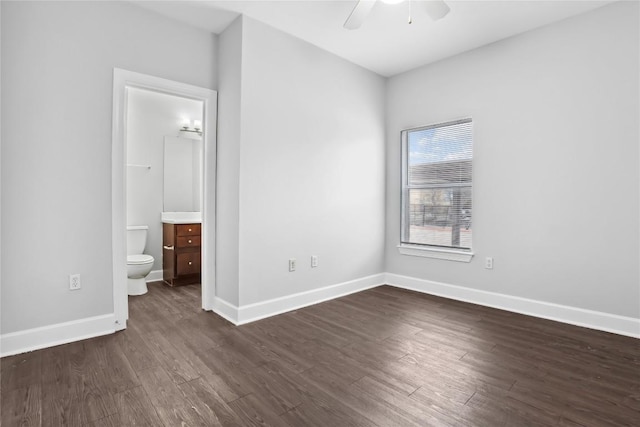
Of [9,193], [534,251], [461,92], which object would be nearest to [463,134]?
[461,92]

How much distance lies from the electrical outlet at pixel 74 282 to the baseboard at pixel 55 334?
0.82 ft

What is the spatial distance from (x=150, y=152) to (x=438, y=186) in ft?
12.6

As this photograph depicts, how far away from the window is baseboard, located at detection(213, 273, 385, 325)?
1025mm

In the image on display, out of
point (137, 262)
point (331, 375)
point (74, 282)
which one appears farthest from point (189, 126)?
point (331, 375)

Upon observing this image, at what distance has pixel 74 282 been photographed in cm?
247

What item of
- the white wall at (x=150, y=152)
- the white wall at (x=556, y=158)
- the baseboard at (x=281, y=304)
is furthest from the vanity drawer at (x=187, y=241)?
the white wall at (x=556, y=158)

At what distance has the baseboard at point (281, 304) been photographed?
9.61 ft

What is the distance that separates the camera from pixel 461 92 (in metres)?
3.65

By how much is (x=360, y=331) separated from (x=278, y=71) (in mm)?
2517

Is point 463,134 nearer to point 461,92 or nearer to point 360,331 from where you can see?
point 461,92

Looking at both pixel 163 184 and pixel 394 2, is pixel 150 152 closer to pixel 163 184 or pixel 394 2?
pixel 163 184

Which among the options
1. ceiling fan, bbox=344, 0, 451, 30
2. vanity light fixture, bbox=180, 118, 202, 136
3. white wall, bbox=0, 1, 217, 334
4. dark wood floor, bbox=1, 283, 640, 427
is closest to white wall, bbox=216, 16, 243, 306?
dark wood floor, bbox=1, 283, 640, 427

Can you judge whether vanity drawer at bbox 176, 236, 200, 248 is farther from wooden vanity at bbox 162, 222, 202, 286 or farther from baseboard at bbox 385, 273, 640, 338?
baseboard at bbox 385, 273, 640, 338

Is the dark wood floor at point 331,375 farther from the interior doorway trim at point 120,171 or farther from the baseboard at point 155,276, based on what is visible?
the baseboard at point 155,276
